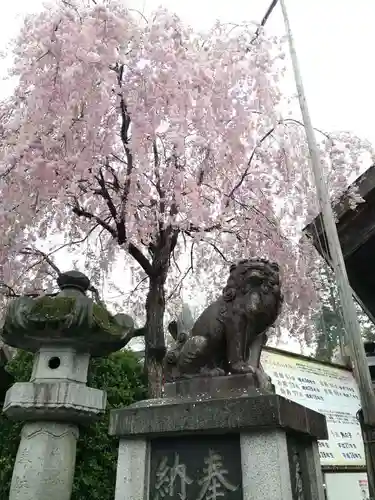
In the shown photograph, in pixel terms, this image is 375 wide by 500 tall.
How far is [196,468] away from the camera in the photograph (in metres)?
3.09

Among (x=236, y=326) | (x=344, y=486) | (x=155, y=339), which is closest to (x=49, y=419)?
(x=236, y=326)

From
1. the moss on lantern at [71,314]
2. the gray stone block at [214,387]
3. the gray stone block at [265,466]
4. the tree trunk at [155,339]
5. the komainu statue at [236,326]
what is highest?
the tree trunk at [155,339]

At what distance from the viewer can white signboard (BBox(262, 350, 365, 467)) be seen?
6.24 meters

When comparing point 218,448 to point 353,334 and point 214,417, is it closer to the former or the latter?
point 214,417

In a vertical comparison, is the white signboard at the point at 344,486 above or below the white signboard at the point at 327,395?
below

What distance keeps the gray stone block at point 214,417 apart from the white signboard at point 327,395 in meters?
2.92

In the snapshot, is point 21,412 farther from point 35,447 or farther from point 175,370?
point 175,370

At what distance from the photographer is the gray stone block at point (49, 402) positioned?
4.18m

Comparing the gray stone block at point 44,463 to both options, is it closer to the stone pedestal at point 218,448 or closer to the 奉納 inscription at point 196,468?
the stone pedestal at point 218,448

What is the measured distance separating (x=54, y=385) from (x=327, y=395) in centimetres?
437

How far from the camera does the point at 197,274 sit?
11.2 m

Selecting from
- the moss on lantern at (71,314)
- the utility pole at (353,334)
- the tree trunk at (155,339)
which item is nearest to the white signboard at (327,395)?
the utility pole at (353,334)

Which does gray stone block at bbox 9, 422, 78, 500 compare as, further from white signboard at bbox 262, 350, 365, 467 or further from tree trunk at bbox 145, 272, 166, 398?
white signboard at bbox 262, 350, 365, 467

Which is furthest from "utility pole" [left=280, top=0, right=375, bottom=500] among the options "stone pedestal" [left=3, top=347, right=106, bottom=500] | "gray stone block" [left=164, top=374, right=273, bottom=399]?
"stone pedestal" [left=3, top=347, right=106, bottom=500]
